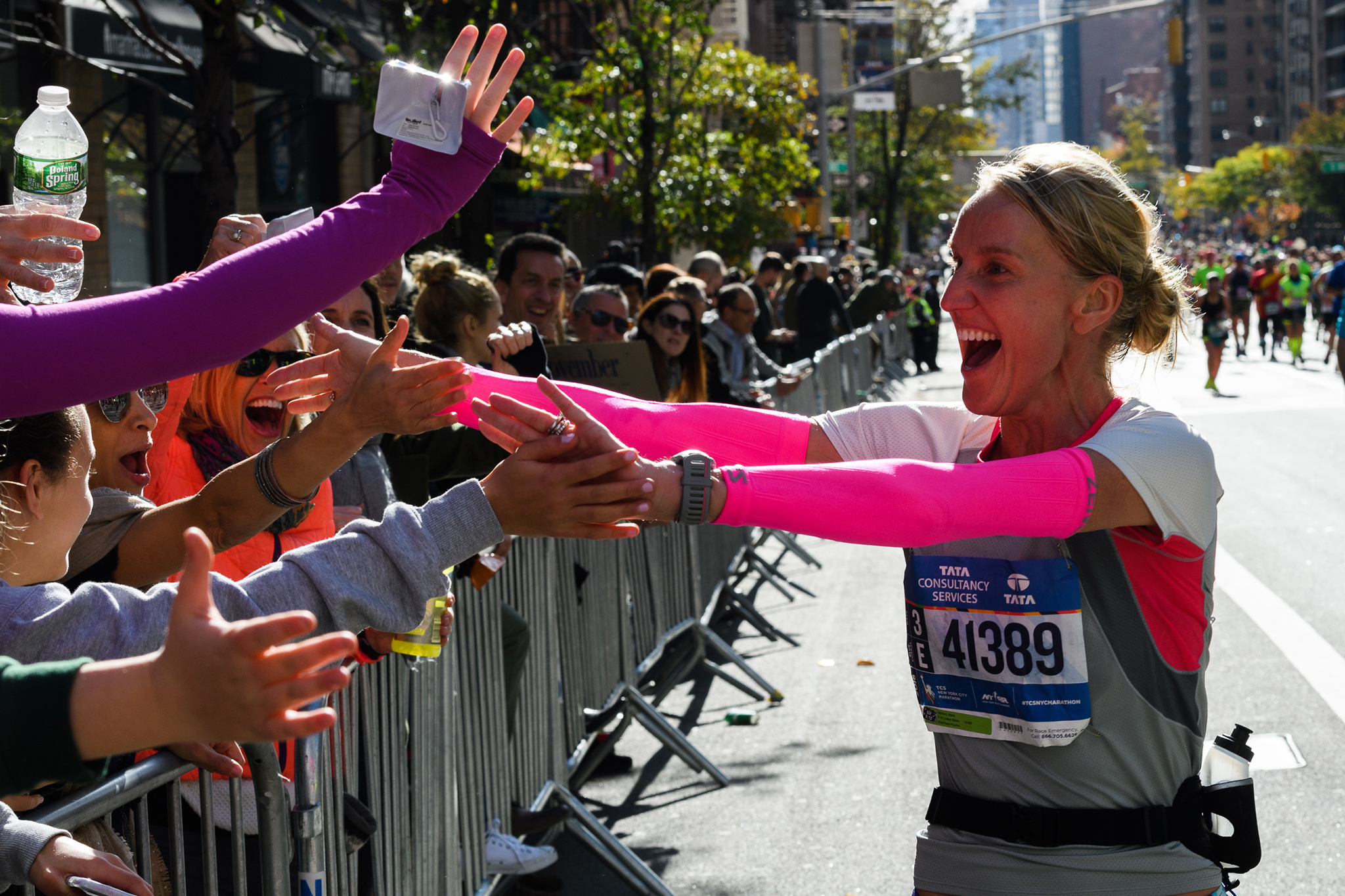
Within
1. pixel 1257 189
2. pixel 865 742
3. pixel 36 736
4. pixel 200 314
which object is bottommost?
pixel 865 742

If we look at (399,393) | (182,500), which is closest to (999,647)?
(399,393)

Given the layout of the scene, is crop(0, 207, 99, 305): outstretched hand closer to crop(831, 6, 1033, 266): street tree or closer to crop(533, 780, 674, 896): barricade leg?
crop(533, 780, 674, 896): barricade leg

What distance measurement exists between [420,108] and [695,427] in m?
A: 0.88

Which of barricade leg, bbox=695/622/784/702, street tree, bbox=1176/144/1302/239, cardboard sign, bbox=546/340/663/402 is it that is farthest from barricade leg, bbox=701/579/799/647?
street tree, bbox=1176/144/1302/239

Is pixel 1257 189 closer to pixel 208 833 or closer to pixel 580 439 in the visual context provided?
pixel 580 439

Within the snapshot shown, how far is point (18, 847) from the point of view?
2.08 meters

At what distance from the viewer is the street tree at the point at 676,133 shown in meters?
14.6

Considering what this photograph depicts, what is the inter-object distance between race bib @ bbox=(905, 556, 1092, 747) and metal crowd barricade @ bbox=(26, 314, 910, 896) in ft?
4.12

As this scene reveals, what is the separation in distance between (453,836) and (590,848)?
1070 millimetres

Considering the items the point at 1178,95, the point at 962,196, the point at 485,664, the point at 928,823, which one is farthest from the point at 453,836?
the point at 1178,95

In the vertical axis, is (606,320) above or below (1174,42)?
below

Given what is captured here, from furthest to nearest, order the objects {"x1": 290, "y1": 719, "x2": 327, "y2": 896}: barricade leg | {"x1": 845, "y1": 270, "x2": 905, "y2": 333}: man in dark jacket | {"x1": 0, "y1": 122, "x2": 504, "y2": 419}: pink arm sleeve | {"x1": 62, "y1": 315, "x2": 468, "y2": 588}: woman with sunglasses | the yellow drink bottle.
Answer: {"x1": 845, "y1": 270, "x2": 905, "y2": 333}: man in dark jacket, the yellow drink bottle, {"x1": 290, "y1": 719, "x2": 327, "y2": 896}: barricade leg, {"x1": 62, "y1": 315, "x2": 468, "y2": 588}: woman with sunglasses, {"x1": 0, "y1": 122, "x2": 504, "y2": 419}: pink arm sleeve

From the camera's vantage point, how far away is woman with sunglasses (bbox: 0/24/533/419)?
5.95 ft

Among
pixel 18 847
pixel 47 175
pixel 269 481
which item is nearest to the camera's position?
pixel 18 847
